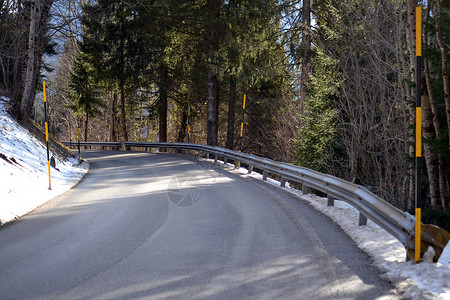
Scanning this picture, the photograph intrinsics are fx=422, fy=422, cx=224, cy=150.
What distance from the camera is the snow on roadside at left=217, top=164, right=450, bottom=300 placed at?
3.97m

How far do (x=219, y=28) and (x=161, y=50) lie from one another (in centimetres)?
796

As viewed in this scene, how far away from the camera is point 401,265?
4727 mm

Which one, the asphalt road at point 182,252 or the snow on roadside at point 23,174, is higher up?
the snow on roadside at point 23,174

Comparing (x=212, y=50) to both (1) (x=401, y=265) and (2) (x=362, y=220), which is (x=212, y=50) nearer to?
(2) (x=362, y=220)

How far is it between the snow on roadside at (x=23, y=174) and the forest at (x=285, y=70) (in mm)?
2596

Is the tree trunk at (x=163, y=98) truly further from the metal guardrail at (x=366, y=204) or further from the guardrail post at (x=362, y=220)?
the guardrail post at (x=362, y=220)

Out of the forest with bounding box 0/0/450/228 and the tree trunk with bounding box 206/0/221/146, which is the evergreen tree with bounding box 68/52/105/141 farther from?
the tree trunk with bounding box 206/0/221/146

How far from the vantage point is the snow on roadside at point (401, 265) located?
13.0ft

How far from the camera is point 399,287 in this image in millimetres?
4160

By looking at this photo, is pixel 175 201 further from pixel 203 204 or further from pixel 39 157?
pixel 39 157

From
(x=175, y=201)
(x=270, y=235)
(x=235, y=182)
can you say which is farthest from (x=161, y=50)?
(x=270, y=235)

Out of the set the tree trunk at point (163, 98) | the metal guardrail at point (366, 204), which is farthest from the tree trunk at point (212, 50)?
the metal guardrail at point (366, 204)

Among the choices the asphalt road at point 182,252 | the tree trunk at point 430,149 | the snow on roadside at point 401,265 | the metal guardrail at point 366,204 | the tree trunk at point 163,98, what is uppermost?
the tree trunk at point 163,98

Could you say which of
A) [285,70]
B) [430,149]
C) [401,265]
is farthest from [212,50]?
[401,265]
